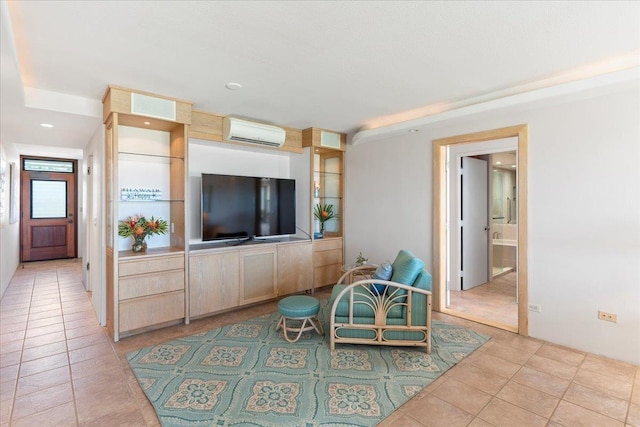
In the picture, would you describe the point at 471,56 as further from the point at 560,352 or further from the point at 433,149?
the point at 560,352

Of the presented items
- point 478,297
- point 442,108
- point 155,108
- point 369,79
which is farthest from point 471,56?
point 478,297

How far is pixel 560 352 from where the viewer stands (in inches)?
116

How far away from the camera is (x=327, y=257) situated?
5.02 meters

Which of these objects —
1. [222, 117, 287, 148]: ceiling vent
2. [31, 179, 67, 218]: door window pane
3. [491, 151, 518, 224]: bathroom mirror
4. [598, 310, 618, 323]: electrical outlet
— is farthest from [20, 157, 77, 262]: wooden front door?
[598, 310, 618, 323]: electrical outlet

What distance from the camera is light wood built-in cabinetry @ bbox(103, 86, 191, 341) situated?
318 cm

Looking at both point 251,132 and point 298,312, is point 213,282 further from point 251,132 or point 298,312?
point 251,132

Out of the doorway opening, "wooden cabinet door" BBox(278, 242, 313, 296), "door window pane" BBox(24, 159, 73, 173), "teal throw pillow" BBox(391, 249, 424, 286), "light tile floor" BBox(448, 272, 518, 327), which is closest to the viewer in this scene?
"teal throw pillow" BBox(391, 249, 424, 286)

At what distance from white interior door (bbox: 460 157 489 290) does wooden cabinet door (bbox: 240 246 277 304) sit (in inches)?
116

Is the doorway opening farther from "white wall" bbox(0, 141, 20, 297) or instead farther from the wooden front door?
the wooden front door

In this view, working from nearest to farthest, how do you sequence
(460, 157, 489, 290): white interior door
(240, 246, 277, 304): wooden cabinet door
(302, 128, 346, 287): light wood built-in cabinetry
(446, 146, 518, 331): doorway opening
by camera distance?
(240, 246, 277, 304): wooden cabinet door < (446, 146, 518, 331): doorway opening < (302, 128, 346, 287): light wood built-in cabinetry < (460, 157, 489, 290): white interior door

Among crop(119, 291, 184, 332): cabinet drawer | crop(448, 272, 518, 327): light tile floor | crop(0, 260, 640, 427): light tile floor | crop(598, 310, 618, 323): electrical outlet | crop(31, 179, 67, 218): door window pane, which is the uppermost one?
crop(31, 179, 67, 218): door window pane

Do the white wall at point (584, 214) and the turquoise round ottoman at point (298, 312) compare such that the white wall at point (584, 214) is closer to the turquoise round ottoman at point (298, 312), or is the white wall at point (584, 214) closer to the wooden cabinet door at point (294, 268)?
the turquoise round ottoman at point (298, 312)

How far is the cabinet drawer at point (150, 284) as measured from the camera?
3209mm

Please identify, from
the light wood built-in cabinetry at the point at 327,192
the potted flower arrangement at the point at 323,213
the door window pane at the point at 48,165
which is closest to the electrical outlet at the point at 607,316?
the light wood built-in cabinetry at the point at 327,192
